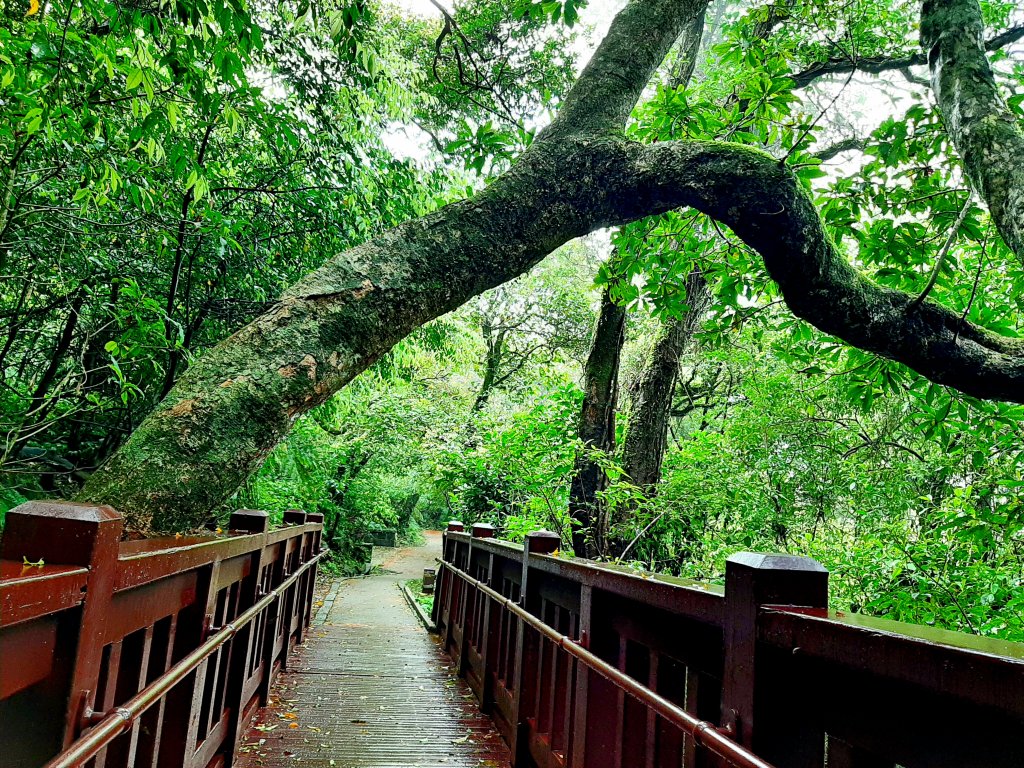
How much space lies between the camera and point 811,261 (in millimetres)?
3236

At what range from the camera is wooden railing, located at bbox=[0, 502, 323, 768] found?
113cm

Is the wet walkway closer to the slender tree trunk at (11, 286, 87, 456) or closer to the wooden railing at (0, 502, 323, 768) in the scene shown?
the wooden railing at (0, 502, 323, 768)

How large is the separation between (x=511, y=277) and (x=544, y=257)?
12.5 inches

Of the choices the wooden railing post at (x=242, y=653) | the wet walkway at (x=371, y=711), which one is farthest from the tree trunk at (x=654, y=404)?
the wooden railing post at (x=242, y=653)

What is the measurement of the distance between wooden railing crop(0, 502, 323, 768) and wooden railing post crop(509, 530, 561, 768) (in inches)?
54.8

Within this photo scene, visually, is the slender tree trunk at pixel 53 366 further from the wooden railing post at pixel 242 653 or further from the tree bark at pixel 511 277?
the tree bark at pixel 511 277

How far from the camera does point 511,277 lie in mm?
3100

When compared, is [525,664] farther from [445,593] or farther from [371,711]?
[445,593]

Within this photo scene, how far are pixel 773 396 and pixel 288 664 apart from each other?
664 cm

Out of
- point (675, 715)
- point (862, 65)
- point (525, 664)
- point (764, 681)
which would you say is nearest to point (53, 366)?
point (525, 664)

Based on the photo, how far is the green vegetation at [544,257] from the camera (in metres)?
2.65

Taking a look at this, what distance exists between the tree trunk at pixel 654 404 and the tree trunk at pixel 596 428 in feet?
1.01

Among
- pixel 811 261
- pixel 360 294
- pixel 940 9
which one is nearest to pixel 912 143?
pixel 940 9

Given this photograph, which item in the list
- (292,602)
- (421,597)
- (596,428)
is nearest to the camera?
(292,602)
